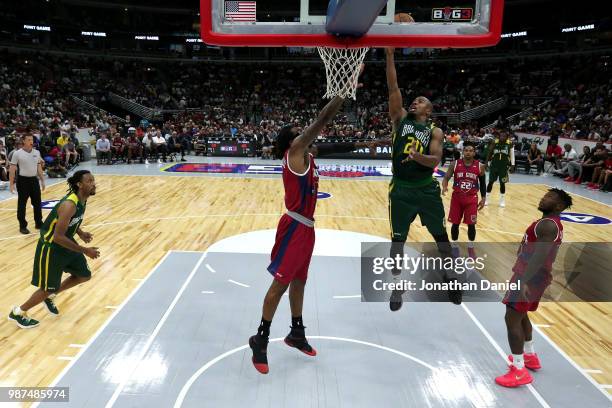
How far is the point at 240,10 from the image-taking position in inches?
199

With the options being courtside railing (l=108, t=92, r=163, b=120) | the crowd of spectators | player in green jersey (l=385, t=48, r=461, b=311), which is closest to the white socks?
player in green jersey (l=385, t=48, r=461, b=311)

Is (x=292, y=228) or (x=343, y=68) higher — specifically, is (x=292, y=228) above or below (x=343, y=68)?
below

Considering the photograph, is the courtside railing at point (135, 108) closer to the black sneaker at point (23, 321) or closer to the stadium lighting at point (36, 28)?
the stadium lighting at point (36, 28)

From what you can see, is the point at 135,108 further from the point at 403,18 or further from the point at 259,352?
the point at 259,352

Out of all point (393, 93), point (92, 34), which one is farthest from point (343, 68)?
point (92, 34)

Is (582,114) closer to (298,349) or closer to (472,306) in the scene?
(472,306)

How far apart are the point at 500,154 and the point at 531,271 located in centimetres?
751

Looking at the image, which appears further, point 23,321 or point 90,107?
point 90,107

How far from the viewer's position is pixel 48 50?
31.9m

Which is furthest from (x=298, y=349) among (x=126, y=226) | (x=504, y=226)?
(x=504, y=226)

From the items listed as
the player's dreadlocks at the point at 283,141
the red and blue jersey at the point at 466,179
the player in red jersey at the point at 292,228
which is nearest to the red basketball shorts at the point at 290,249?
the player in red jersey at the point at 292,228

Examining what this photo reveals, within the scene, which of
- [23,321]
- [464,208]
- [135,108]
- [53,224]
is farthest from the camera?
[135,108]

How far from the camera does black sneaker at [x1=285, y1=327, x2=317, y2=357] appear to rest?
177 inches

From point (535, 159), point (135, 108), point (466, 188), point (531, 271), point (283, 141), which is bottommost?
point (535, 159)
